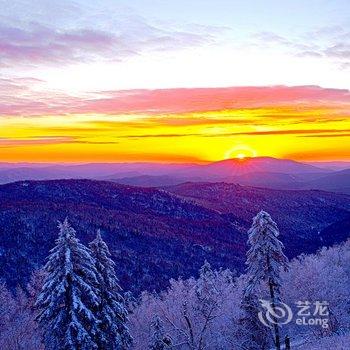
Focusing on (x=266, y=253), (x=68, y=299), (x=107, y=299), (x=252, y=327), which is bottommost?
(x=252, y=327)

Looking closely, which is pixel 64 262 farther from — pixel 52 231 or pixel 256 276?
pixel 52 231

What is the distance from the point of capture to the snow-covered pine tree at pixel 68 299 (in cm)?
2448

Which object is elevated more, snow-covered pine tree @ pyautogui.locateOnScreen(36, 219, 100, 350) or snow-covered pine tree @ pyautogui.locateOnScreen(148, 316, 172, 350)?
snow-covered pine tree @ pyautogui.locateOnScreen(36, 219, 100, 350)

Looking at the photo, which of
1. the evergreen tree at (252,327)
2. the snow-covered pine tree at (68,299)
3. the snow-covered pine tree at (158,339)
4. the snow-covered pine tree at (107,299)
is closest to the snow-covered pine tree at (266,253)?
the evergreen tree at (252,327)

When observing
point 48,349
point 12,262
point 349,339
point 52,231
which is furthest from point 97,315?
point 52,231

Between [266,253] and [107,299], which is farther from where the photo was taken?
[107,299]

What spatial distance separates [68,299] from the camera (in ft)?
81.5

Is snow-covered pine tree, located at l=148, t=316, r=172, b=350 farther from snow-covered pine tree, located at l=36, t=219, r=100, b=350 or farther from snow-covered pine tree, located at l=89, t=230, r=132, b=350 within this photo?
snow-covered pine tree, located at l=36, t=219, r=100, b=350

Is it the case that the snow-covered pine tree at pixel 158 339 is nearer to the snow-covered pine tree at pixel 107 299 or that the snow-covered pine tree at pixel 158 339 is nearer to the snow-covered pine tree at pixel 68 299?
the snow-covered pine tree at pixel 107 299

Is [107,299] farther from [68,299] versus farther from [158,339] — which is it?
[158,339]

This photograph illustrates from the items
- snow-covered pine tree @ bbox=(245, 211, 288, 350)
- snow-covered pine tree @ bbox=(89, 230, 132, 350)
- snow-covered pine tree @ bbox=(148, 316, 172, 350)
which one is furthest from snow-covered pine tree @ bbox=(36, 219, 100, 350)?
snow-covered pine tree @ bbox=(245, 211, 288, 350)

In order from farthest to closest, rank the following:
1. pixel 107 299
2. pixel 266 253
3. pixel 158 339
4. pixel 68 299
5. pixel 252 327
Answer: pixel 252 327, pixel 158 339, pixel 107 299, pixel 266 253, pixel 68 299

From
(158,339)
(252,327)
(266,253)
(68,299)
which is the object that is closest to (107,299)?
(68,299)

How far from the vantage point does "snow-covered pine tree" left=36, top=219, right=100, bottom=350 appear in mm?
24484
